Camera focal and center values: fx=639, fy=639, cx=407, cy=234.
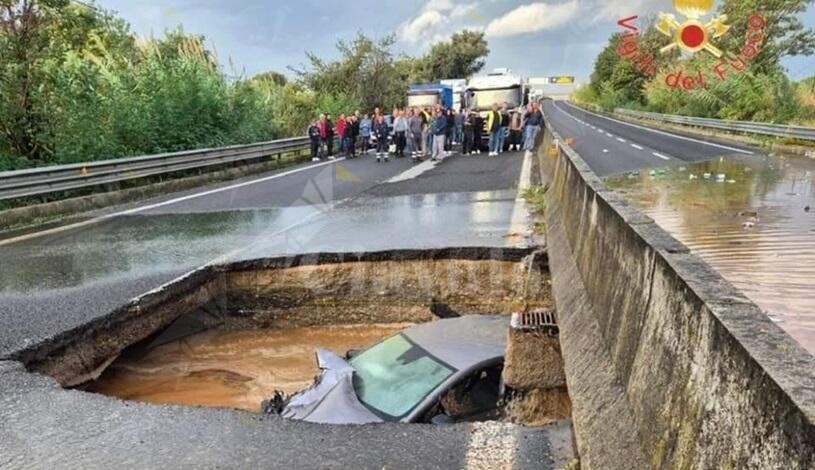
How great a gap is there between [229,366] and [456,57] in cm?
6306

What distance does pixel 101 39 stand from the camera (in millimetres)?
16969

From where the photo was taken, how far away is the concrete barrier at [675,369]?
1478 millimetres

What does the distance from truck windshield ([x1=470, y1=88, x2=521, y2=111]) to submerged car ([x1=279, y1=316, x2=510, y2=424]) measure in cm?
2270

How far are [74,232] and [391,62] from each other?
3046 centimetres

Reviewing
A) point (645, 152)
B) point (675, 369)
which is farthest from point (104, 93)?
point (645, 152)

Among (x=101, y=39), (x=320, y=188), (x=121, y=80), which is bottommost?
(x=320, y=188)

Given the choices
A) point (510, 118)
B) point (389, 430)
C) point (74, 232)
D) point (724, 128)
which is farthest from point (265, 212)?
point (724, 128)

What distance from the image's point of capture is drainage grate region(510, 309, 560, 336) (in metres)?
4.78

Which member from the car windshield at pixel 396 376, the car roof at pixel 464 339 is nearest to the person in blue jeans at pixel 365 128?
the car roof at pixel 464 339

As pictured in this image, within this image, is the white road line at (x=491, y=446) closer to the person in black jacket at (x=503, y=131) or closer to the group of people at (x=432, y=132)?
the group of people at (x=432, y=132)

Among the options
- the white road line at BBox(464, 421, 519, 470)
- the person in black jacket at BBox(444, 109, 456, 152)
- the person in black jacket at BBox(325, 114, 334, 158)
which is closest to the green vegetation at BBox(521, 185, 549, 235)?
the white road line at BBox(464, 421, 519, 470)

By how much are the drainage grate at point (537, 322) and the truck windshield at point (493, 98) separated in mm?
22560

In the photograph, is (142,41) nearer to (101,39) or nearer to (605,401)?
(101,39)

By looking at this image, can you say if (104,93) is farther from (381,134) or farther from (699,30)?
(699,30)
